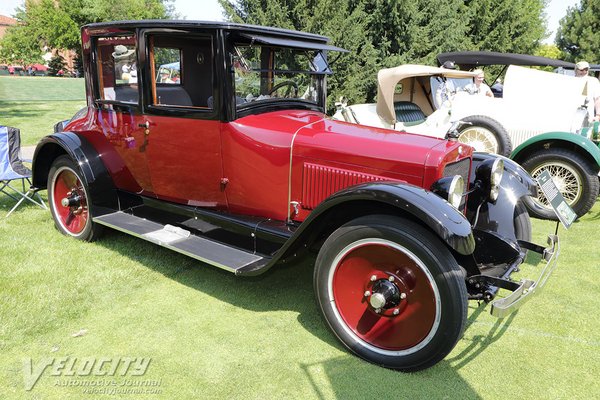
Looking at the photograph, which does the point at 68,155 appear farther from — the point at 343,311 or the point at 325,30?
the point at 325,30

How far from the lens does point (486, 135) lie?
6.34m

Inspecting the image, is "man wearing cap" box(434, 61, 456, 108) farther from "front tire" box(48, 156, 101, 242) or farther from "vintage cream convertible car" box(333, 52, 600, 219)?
"front tire" box(48, 156, 101, 242)

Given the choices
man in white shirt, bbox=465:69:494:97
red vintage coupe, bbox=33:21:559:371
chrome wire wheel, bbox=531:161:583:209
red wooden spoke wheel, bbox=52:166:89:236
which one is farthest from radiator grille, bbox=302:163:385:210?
man in white shirt, bbox=465:69:494:97

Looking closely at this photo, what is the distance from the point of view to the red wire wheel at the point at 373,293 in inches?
101

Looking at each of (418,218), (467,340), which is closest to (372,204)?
(418,218)

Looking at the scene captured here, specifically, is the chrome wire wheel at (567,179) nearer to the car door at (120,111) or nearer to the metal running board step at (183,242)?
the metal running board step at (183,242)

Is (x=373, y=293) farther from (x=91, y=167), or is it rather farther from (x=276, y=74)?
(x=91, y=167)

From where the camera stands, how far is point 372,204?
8.95 feet

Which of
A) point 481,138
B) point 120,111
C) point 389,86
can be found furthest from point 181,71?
point 481,138

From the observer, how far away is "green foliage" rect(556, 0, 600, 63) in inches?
947

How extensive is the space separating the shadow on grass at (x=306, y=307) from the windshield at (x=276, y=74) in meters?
1.41

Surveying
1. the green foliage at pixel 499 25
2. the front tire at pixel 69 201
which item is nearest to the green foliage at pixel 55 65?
the green foliage at pixel 499 25

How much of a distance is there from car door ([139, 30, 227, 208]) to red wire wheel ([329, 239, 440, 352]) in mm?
1315

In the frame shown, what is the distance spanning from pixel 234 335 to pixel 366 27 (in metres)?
13.0
